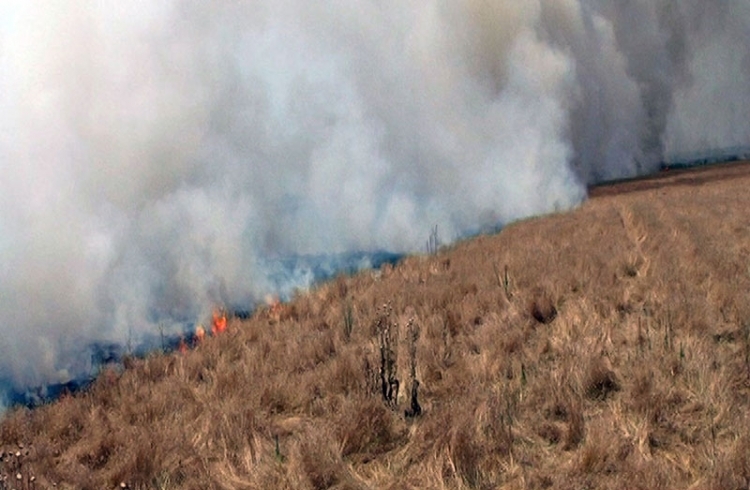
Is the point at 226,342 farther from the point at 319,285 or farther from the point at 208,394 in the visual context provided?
the point at 319,285

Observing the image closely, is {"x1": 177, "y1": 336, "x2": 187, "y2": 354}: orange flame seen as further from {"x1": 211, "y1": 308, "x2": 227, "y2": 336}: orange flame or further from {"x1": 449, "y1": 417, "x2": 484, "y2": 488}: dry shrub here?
{"x1": 449, "y1": 417, "x2": 484, "y2": 488}: dry shrub

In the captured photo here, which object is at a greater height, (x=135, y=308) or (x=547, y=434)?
(x=135, y=308)

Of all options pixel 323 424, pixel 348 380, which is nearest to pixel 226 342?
pixel 348 380

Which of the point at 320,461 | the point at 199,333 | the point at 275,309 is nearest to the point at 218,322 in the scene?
the point at 199,333

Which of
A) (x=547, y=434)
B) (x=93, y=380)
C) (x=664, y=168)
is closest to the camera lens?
(x=547, y=434)

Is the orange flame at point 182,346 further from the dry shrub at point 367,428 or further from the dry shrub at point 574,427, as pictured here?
the dry shrub at point 574,427

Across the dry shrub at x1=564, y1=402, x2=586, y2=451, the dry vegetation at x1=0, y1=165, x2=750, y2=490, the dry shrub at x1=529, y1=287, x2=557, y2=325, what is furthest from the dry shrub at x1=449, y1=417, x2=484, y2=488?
the dry shrub at x1=529, y1=287, x2=557, y2=325

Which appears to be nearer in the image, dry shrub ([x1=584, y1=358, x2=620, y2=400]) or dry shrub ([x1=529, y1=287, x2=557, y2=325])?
dry shrub ([x1=584, y1=358, x2=620, y2=400])

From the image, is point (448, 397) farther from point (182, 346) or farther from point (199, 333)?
point (199, 333)

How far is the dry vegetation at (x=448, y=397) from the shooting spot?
4035 millimetres

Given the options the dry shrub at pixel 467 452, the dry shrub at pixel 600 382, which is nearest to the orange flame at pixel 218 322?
the dry shrub at pixel 467 452

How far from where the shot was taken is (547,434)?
4.39 metres

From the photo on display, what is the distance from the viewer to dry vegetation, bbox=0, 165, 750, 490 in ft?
13.2

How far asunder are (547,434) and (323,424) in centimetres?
141
